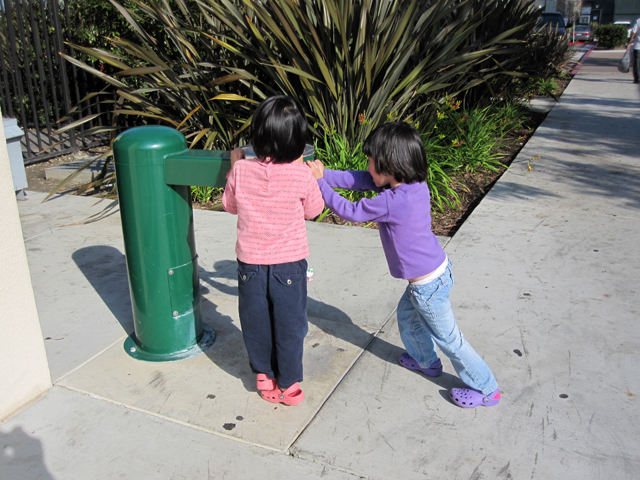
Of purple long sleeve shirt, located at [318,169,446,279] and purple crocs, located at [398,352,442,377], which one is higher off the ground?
purple long sleeve shirt, located at [318,169,446,279]

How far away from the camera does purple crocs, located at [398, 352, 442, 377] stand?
2.60 m

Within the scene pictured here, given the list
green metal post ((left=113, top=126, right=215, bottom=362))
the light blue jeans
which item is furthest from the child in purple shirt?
green metal post ((left=113, top=126, right=215, bottom=362))

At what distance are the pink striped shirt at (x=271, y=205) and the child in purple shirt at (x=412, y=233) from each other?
0.33 feet

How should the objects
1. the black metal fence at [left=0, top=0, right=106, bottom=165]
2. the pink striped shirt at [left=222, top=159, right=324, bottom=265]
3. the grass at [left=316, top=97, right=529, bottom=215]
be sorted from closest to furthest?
the pink striped shirt at [left=222, top=159, right=324, bottom=265] → the grass at [left=316, top=97, right=529, bottom=215] → the black metal fence at [left=0, top=0, right=106, bottom=165]

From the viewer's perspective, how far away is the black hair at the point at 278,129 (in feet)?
6.64

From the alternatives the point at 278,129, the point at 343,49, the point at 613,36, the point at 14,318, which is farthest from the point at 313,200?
the point at 613,36

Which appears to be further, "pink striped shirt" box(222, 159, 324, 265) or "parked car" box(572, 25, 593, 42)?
"parked car" box(572, 25, 593, 42)

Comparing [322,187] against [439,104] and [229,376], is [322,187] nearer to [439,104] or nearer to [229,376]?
[229,376]

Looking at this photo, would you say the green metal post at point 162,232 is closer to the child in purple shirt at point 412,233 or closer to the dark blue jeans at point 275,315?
the child in purple shirt at point 412,233

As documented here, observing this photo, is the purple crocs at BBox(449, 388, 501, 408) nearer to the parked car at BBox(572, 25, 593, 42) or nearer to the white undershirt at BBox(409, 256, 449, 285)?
the white undershirt at BBox(409, 256, 449, 285)

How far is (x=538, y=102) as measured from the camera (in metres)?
10.1

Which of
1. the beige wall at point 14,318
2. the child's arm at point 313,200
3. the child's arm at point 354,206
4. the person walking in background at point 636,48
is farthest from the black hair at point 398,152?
the person walking in background at point 636,48

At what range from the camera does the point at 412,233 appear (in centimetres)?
225

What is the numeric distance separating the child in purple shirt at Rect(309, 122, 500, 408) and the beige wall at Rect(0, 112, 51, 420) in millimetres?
1175
